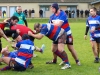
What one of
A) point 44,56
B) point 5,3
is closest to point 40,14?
point 5,3

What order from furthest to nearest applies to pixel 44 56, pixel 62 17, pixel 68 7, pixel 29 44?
pixel 68 7
pixel 44 56
pixel 62 17
pixel 29 44

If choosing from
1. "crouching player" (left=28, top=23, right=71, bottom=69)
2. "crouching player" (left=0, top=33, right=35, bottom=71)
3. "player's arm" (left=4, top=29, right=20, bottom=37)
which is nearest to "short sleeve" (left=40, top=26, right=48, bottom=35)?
"crouching player" (left=28, top=23, right=71, bottom=69)

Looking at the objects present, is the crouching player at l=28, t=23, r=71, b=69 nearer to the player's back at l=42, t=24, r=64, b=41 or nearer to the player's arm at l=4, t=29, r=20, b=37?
the player's back at l=42, t=24, r=64, b=41

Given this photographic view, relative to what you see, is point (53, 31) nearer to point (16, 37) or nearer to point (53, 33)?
point (53, 33)

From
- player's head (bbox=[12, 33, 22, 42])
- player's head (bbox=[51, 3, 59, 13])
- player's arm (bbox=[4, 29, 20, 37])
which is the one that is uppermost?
player's head (bbox=[51, 3, 59, 13])

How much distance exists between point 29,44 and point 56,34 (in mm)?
851

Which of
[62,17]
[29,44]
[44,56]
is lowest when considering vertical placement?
[44,56]

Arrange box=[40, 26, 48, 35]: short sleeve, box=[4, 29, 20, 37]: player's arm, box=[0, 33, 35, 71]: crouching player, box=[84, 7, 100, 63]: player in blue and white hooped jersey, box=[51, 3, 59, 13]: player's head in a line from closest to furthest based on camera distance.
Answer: box=[0, 33, 35, 71]: crouching player
box=[40, 26, 48, 35]: short sleeve
box=[51, 3, 59, 13]: player's head
box=[4, 29, 20, 37]: player's arm
box=[84, 7, 100, 63]: player in blue and white hooped jersey

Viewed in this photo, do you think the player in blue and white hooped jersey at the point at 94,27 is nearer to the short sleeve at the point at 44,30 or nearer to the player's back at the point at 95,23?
the player's back at the point at 95,23

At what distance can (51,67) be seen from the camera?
9.08 metres

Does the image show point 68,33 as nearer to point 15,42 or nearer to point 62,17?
point 62,17

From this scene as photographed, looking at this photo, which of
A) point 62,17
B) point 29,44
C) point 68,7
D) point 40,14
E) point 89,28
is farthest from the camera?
point 68,7

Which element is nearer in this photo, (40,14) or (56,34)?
(56,34)

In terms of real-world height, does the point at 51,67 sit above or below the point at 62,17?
below
